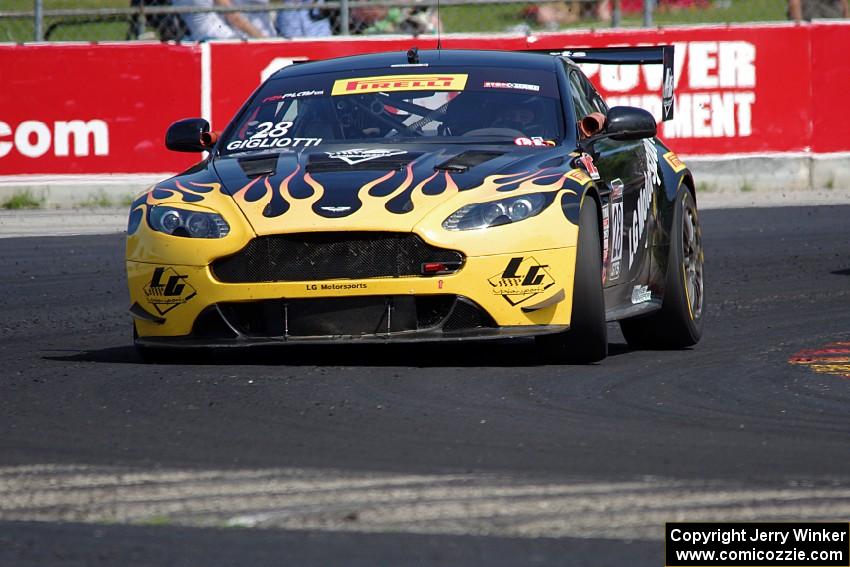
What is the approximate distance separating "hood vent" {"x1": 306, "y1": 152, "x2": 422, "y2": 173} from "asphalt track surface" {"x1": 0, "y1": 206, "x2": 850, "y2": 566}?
31.7 inches

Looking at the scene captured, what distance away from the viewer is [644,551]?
3938mm

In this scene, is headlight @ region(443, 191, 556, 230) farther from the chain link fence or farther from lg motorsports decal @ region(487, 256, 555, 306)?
the chain link fence

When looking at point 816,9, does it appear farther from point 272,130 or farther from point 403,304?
point 403,304

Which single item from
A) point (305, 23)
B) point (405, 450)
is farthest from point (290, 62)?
point (405, 450)

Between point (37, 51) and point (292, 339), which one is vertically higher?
point (37, 51)

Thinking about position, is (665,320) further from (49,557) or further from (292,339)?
(49,557)

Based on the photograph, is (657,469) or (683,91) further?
(683,91)

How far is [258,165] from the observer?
24.0 ft

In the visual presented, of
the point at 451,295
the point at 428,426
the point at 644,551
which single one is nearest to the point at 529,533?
the point at 644,551

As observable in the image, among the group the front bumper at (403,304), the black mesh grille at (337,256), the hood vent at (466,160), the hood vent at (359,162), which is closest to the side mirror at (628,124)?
the hood vent at (466,160)

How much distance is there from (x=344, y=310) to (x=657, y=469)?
→ 2.14 meters

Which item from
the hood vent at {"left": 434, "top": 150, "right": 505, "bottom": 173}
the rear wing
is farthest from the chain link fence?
the hood vent at {"left": 434, "top": 150, "right": 505, "bottom": 173}

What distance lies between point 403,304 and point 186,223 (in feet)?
3.10

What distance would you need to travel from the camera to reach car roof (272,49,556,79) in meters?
8.16
